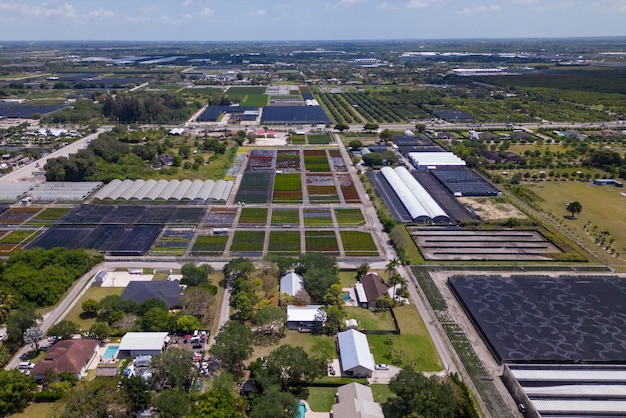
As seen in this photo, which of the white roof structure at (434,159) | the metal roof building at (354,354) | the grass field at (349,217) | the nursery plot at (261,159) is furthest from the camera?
the nursery plot at (261,159)

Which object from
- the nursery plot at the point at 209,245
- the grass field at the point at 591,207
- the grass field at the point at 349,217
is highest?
the nursery plot at the point at 209,245

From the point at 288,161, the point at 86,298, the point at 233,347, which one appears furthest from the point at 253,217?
the point at 233,347

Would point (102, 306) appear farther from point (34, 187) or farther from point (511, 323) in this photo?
point (34, 187)

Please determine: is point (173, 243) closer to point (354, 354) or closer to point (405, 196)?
point (354, 354)

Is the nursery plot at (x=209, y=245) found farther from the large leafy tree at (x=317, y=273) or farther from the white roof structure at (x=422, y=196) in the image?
the white roof structure at (x=422, y=196)

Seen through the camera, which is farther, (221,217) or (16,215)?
(221,217)

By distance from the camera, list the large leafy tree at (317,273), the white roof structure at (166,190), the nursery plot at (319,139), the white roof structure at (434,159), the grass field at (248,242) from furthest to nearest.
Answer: the nursery plot at (319,139) → the white roof structure at (434,159) → the white roof structure at (166,190) → the grass field at (248,242) → the large leafy tree at (317,273)

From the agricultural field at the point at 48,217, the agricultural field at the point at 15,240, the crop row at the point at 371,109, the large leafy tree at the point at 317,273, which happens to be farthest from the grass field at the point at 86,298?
the crop row at the point at 371,109

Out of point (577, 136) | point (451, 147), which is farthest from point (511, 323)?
point (577, 136)
